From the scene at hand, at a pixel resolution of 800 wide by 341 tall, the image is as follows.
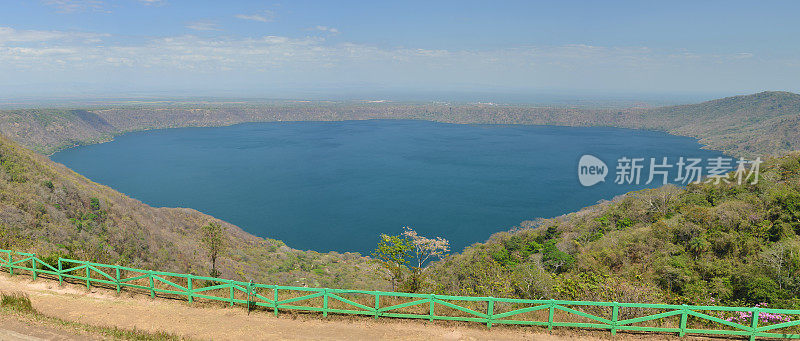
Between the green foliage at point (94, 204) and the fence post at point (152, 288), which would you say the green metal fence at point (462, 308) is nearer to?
the fence post at point (152, 288)

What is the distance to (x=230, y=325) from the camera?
1480cm

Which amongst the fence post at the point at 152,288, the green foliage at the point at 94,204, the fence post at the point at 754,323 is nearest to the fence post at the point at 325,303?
the fence post at the point at 152,288

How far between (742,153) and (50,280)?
240 m

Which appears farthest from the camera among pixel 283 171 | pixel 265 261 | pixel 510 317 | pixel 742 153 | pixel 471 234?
pixel 742 153

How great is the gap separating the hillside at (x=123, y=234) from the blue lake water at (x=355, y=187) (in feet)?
81.9

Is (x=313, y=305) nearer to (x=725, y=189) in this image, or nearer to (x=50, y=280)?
(x=50, y=280)

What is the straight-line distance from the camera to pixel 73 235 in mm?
40094

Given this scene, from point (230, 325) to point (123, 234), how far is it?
4222 centimetres

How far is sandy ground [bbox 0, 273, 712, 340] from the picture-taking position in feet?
46.4

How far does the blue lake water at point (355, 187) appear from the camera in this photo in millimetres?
96625

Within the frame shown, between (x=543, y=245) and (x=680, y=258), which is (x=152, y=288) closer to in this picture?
(x=680, y=258)

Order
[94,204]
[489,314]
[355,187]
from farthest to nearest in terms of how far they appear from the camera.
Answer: [355,187], [94,204], [489,314]

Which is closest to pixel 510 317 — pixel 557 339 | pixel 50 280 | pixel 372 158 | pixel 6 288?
pixel 557 339

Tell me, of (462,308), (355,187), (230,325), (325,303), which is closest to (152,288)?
(230,325)
